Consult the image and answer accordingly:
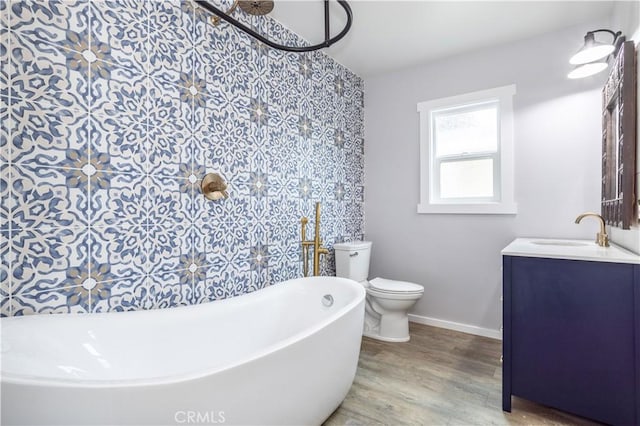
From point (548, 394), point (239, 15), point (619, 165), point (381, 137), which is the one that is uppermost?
point (239, 15)

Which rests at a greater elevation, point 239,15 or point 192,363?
point 239,15

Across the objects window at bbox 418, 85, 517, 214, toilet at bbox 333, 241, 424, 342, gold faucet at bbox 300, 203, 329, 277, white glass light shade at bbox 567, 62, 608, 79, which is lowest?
toilet at bbox 333, 241, 424, 342

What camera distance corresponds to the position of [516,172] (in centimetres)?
261

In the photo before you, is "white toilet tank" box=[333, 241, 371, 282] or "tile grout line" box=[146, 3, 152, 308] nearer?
"tile grout line" box=[146, 3, 152, 308]

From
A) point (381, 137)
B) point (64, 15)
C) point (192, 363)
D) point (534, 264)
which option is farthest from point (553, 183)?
point (64, 15)

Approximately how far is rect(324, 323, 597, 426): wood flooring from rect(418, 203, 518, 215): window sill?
3.54 feet

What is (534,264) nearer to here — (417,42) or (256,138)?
(256,138)

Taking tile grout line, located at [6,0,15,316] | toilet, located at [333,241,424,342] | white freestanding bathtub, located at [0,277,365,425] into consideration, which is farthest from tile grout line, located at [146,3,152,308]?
toilet, located at [333,241,424,342]

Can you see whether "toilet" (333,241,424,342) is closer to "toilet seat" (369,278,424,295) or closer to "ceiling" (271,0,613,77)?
"toilet seat" (369,278,424,295)

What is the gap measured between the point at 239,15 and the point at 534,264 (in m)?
2.28

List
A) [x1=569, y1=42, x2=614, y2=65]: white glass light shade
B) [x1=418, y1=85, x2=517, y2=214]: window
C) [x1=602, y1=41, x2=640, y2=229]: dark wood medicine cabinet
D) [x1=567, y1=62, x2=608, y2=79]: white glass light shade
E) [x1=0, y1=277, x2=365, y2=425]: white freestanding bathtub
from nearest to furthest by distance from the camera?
[x1=0, y1=277, x2=365, y2=425]: white freestanding bathtub < [x1=602, y1=41, x2=640, y2=229]: dark wood medicine cabinet < [x1=569, y1=42, x2=614, y2=65]: white glass light shade < [x1=567, y1=62, x2=608, y2=79]: white glass light shade < [x1=418, y1=85, x2=517, y2=214]: window

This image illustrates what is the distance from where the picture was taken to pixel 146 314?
1424 millimetres

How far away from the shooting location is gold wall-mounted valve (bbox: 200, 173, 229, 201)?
181 cm

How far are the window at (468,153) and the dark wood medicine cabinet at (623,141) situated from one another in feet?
2.54
